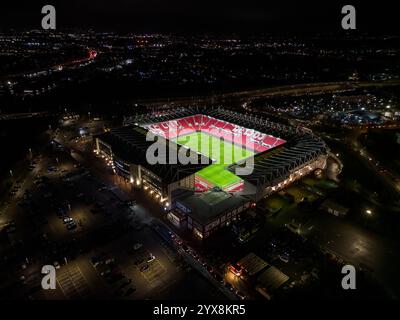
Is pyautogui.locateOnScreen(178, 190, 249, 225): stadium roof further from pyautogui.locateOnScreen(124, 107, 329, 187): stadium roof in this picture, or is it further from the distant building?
the distant building

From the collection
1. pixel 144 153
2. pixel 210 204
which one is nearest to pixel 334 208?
pixel 210 204

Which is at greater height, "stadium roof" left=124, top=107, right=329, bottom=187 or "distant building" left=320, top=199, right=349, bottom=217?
"stadium roof" left=124, top=107, right=329, bottom=187

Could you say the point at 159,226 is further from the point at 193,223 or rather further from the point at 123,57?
the point at 123,57

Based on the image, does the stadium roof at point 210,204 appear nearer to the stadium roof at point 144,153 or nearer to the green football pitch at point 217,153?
the green football pitch at point 217,153

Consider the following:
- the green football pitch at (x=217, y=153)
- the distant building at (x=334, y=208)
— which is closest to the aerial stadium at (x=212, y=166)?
the green football pitch at (x=217, y=153)

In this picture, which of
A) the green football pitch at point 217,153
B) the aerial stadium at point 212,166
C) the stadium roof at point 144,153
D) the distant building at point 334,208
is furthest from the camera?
the green football pitch at point 217,153

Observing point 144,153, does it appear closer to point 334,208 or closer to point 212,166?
point 212,166

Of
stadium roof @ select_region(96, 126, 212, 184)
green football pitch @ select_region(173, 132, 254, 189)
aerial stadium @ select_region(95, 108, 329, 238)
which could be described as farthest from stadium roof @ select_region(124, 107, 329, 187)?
stadium roof @ select_region(96, 126, 212, 184)
